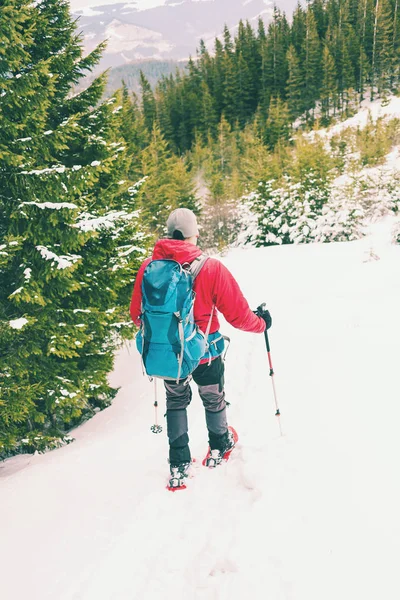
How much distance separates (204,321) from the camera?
3.37 metres

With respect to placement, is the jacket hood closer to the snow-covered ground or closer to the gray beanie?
the gray beanie

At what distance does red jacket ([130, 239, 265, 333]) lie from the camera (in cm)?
312

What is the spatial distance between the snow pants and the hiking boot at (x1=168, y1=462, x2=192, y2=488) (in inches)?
1.6

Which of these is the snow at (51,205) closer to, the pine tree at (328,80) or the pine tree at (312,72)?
the pine tree at (328,80)

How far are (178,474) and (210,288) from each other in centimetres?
188

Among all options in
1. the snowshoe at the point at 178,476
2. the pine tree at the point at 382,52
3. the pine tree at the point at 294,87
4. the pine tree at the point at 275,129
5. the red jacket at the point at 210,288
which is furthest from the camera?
the pine tree at the point at 294,87

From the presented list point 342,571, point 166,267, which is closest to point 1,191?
point 166,267

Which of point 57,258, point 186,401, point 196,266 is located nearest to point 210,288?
point 196,266

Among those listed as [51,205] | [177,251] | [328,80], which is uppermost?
[328,80]

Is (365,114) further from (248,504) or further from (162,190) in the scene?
(248,504)

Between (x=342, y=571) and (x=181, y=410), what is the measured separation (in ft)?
5.92

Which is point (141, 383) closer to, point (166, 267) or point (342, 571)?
point (166, 267)

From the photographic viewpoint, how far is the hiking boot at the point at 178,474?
11.6 feet

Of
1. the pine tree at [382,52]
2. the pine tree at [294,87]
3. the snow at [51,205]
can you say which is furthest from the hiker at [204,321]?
the pine tree at [382,52]
